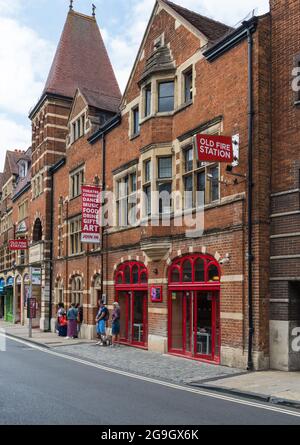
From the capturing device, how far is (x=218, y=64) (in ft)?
54.3

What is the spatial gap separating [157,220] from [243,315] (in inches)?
207

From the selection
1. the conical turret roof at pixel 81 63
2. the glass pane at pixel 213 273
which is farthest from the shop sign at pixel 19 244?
the glass pane at pixel 213 273

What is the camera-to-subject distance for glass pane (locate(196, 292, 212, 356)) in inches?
645

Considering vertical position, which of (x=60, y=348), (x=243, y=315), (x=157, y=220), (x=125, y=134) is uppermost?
(x=125, y=134)

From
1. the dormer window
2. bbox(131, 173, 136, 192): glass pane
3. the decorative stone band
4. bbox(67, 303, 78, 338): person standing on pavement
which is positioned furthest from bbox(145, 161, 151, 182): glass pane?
the dormer window

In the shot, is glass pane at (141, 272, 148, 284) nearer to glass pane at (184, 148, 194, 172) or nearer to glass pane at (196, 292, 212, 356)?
glass pane at (196, 292, 212, 356)

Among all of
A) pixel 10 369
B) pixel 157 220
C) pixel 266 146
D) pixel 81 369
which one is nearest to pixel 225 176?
pixel 266 146

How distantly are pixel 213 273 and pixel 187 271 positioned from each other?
150 cm

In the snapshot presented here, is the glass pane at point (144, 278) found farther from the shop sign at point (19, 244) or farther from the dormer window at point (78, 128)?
the shop sign at point (19, 244)

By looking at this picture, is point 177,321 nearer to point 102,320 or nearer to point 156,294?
point 156,294

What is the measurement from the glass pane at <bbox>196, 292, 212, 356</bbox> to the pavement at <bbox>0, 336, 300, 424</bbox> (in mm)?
3400

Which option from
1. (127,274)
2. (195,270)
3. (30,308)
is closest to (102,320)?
(127,274)

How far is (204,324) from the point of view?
1662 cm

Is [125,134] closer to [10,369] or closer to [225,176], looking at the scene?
[225,176]
